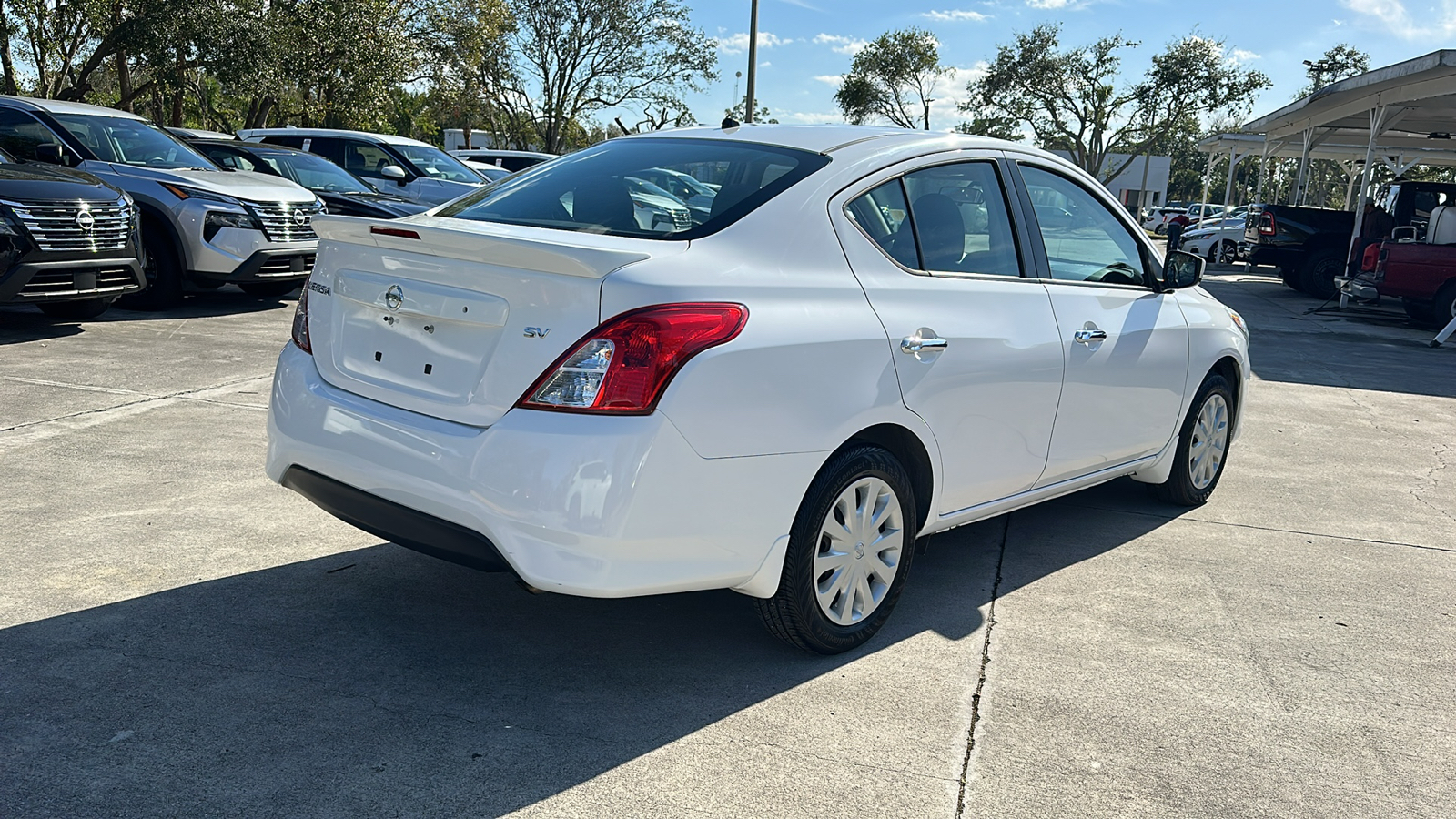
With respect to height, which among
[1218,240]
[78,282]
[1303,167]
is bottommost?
[78,282]

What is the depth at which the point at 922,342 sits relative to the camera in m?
3.62

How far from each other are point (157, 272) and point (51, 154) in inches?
49.6

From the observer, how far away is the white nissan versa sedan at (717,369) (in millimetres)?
2930

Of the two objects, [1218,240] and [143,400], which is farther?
[1218,240]

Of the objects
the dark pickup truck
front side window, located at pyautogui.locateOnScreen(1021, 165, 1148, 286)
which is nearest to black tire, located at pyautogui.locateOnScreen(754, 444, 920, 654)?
front side window, located at pyautogui.locateOnScreen(1021, 165, 1148, 286)

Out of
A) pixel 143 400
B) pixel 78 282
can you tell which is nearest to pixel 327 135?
pixel 78 282

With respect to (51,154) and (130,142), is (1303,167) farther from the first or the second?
(51,154)

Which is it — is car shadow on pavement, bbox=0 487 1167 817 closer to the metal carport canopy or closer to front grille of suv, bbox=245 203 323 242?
front grille of suv, bbox=245 203 323 242

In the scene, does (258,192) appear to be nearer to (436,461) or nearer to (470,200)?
(470,200)

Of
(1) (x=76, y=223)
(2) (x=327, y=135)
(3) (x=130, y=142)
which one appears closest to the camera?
(1) (x=76, y=223)

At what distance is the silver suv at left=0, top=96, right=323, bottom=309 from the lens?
32.3 ft

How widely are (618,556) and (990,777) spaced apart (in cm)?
111

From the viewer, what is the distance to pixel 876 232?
3.66 metres

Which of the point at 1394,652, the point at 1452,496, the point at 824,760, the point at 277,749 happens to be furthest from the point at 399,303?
the point at 1452,496
